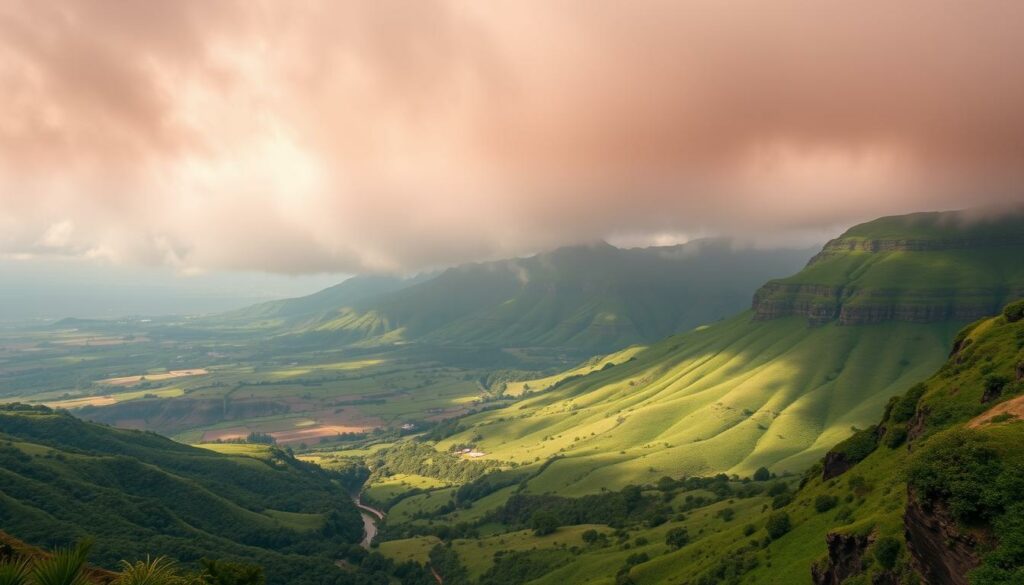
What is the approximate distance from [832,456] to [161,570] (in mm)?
103346

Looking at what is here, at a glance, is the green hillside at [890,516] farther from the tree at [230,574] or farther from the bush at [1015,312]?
the tree at [230,574]

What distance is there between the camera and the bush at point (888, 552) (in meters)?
57.9

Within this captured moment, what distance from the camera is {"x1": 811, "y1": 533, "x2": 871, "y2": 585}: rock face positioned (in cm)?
6456

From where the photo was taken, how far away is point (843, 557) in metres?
67.1

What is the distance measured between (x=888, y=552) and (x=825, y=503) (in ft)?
116

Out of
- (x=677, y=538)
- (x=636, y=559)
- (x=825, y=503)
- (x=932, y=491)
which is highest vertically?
(x=932, y=491)

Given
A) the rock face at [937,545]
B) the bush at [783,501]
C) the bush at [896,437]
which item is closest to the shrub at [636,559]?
the bush at [783,501]

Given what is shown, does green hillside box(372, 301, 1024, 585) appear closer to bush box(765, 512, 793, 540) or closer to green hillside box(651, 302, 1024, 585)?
green hillside box(651, 302, 1024, 585)

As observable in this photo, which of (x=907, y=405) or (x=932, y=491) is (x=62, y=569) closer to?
(x=932, y=491)

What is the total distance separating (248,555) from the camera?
19475cm

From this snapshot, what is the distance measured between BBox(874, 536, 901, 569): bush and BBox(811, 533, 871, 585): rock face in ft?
16.2

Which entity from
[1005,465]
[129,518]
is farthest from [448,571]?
[1005,465]

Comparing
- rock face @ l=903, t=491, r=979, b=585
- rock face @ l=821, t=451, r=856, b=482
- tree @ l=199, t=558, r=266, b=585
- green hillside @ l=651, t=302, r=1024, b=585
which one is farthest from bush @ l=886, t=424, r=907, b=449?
tree @ l=199, t=558, r=266, b=585

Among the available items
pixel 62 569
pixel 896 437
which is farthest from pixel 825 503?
pixel 62 569
